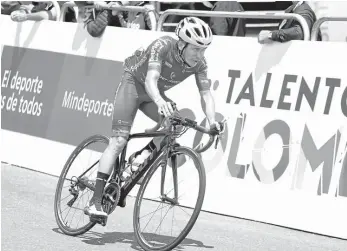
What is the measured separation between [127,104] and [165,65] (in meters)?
0.46

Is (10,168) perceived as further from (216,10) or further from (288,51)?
(288,51)

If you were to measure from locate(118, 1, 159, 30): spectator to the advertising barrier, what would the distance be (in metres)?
0.21

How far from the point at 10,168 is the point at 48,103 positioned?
1000 millimetres

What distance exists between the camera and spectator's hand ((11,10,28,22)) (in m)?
12.8

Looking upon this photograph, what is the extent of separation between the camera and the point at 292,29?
365 inches

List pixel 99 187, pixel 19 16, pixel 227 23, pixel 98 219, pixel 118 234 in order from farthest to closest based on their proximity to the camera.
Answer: pixel 19 16
pixel 227 23
pixel 118 234
pixel 99 187
pixel 98 219

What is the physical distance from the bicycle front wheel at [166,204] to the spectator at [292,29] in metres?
2.35

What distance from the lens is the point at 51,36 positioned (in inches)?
484

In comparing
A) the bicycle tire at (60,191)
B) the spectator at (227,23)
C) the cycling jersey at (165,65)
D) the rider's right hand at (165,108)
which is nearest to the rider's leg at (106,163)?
the bicycle tire at (60,191)

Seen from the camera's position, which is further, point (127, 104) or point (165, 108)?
point (127, 104)

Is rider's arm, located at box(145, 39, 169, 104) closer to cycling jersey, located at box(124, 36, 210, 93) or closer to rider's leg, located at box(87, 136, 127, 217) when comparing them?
→ cycling jersey, located at box(124, 36, 210, 93)

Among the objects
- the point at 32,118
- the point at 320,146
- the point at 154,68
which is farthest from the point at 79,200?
the point at 32,118

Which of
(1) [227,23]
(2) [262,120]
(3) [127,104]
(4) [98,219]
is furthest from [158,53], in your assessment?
(1) [227,23]

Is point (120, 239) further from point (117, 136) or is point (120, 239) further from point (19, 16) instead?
point (19, 16)
